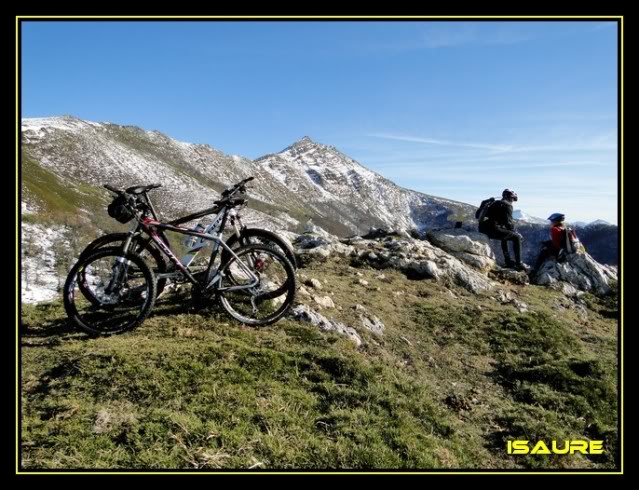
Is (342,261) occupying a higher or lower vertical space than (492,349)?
higher

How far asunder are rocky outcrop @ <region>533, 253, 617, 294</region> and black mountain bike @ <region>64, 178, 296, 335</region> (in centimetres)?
1691

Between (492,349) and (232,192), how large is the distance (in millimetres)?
9076

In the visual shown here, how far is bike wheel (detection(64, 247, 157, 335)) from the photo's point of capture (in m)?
8.59

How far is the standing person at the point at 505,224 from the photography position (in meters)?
21.5

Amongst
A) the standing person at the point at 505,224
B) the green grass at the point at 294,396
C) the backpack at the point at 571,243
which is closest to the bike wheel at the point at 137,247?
the green grass at the point at 294,396

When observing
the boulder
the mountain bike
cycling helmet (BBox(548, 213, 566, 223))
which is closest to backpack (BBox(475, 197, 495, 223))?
cycling helmet (BBox(548, 213, 566, 223))

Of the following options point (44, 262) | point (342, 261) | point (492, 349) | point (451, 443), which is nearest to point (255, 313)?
point (451, 443)

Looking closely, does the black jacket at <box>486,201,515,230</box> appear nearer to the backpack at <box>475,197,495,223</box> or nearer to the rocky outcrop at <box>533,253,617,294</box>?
the backpack at <box>475,197,495,223</box>

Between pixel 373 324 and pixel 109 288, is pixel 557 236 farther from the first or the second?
pixel 109 288

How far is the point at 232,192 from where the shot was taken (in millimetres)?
9453

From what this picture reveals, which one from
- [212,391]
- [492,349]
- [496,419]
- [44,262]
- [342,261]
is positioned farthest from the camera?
[44,262]

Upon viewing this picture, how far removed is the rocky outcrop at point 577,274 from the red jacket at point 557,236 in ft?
2.57
